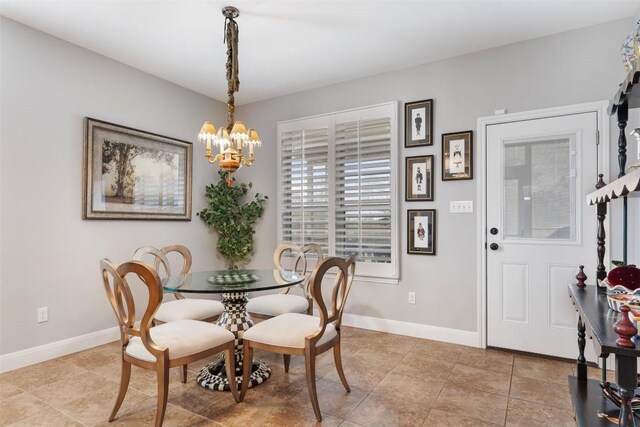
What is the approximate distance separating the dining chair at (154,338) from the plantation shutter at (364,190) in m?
2.04

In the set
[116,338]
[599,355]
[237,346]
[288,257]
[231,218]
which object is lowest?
[116,338]

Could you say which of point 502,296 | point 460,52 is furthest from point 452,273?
point 460,52

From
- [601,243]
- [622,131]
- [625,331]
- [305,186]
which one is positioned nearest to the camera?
[625,331]

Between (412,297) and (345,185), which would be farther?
(345,185)

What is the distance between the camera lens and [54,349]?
3.03 m

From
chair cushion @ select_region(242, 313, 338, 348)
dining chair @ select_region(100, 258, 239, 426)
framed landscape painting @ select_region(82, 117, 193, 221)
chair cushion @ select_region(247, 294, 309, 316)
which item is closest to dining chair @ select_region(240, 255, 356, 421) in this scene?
chair cushion @ select_region(242, 313, 338, 348)

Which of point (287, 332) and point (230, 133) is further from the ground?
point (230, 133)

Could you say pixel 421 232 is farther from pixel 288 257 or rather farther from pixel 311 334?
pixel 311 334

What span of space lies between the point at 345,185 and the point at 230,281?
1.94 m

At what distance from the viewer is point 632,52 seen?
1.47 m

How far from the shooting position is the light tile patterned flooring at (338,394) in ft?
6.85

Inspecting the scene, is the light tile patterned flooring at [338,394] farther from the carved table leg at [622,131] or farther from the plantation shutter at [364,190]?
the carved table leg at [622,131]

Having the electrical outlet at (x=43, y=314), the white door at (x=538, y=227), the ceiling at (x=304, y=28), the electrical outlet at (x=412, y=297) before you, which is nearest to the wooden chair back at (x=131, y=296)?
the electrical outlet at (x=43, y=314)

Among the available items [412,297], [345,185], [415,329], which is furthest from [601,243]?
[345,185]
